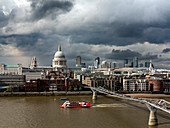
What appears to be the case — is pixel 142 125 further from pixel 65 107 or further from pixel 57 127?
pixel 65 107

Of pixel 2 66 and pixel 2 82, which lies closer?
pixel 2 82

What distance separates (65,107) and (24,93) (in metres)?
22.9

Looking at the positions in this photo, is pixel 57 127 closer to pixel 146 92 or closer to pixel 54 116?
pixel 54 116

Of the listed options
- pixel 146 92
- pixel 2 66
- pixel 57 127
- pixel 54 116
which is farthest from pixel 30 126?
pixel 2 66

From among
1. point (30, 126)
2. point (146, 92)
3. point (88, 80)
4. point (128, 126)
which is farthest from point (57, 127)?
point (88, 80)

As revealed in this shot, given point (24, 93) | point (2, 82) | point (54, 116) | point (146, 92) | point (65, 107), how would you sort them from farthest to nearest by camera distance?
point (2, 82), point (146, 92), point (24, 93), point (65, 107), point (54, 116)

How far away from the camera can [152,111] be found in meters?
23.6

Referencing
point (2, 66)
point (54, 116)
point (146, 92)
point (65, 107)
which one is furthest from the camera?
point (2, 66)

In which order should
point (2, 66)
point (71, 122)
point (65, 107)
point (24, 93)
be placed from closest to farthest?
point (71, 122) < point (65, 107) < point (24, 93) < point (2, 66)

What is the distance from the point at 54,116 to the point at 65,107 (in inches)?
251

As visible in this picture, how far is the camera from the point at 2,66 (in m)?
100

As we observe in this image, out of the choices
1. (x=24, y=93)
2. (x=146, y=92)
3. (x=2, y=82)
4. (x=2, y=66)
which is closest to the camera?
(x=24, y=93)

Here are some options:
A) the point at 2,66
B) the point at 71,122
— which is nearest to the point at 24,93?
the point at 71,122

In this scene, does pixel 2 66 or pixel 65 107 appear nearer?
pixel 65 107
